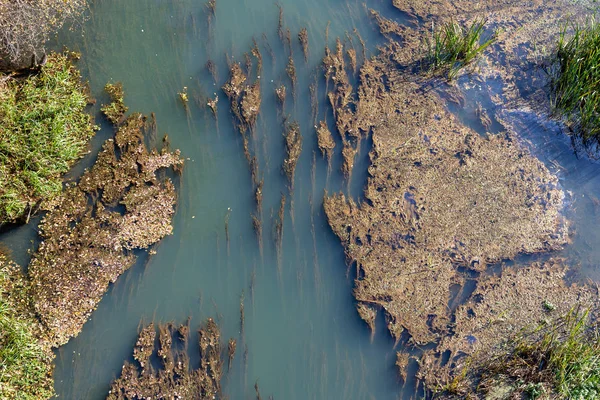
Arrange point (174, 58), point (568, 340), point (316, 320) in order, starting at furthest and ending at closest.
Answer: point (174, 58) → point (316, 320) → point (568, 340)

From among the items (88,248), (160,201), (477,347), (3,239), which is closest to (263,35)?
(160,201)

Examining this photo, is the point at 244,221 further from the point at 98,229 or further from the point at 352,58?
the point at 352,58

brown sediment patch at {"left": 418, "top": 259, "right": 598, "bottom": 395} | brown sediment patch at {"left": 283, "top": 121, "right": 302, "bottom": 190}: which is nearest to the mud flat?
brown sediment patch at {"left": 418, "top": 259, "right": 598, "bottom": 395}

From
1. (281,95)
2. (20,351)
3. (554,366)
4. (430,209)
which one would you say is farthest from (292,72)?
(554,366)

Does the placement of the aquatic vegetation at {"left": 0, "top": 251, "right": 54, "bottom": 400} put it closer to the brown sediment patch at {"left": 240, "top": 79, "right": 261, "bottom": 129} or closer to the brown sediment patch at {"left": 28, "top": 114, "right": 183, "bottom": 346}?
the brown sediment patch at {"left": 28, "top": 114, "right": 183, "bottom": 346}

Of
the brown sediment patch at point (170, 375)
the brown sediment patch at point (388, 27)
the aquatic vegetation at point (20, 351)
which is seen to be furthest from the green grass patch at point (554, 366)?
the aquatic vegetation at point (20, 351)

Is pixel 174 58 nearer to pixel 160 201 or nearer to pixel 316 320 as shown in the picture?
pixel 160 201

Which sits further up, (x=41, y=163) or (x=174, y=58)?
(x=174, y=58)

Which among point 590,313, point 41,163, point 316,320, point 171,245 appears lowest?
point 590,313
